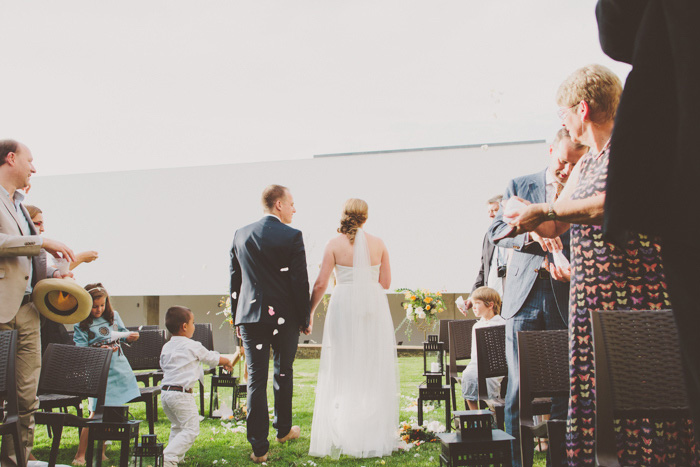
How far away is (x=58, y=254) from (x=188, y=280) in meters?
14.9

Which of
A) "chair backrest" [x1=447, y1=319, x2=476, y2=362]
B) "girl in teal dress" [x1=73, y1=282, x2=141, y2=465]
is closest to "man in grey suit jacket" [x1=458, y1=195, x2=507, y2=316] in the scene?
"chair backrest" [x1=447, y1=319, x2=476, y2=362]

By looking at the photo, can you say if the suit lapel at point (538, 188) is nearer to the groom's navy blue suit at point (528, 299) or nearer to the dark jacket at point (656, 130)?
the groom's navy blue suit at point (528, 299)

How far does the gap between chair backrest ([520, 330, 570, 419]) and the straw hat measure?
2645mm

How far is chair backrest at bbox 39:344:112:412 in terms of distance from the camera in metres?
3.15

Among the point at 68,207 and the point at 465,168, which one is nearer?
the point at 465,168

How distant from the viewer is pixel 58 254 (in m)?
3.29

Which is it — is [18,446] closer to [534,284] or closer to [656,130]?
[534,284]

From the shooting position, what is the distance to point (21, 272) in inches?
124

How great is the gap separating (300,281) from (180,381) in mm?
1192

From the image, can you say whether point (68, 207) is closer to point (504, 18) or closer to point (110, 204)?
point (110, 204)

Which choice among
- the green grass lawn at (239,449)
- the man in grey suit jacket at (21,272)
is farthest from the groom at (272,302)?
the man in grey suit jacket at (21,272)

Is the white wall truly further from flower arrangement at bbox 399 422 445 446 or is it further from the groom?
the groom

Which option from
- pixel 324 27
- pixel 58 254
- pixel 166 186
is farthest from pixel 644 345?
pixel 166 186

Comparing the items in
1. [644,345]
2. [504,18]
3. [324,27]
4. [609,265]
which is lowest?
[644,345]
